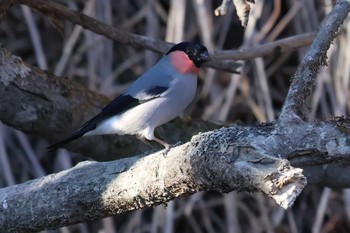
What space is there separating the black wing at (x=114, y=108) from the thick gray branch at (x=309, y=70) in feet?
1.94

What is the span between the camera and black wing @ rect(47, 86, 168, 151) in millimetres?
1753

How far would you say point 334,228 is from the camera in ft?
8.38

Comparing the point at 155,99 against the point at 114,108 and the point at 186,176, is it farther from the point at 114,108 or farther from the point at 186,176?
the point at 186,176

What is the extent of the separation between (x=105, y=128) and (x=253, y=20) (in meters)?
0.70

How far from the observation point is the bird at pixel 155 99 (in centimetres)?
187

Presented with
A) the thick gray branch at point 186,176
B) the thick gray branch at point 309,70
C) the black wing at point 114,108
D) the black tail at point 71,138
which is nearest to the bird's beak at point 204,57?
the black wing at point 114,108

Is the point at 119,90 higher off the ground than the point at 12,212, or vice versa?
the point at 119,90

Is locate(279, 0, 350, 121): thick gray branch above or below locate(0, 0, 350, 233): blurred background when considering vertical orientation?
below

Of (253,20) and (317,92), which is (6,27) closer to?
(253,20)

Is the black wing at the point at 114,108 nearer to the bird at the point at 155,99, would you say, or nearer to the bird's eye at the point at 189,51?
the bird at the point at 155,99

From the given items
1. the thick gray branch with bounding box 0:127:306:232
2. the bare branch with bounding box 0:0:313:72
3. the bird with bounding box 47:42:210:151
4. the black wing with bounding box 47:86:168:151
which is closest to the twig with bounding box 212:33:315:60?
the bare branch with bounding box 0:0:313:72

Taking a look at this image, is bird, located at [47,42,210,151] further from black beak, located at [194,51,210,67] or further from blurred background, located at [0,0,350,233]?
blurred background, located at [0,0,350,233]

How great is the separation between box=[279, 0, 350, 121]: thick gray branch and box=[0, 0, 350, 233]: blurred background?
96 cm

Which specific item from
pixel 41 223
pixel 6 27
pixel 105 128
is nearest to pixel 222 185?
pixel 41 223
